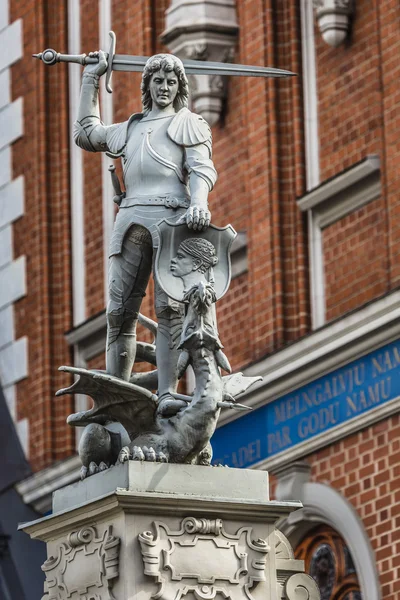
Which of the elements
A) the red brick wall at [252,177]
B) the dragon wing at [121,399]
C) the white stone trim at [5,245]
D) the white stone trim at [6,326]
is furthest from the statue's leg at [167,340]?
the white stone trim at [5,245]

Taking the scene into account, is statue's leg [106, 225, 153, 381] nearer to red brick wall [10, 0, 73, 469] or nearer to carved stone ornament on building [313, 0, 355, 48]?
carved stone ornament on building [313, 0, 355, 48]

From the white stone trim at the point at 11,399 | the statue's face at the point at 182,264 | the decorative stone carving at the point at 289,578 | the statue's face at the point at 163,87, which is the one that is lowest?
the decorative stone carving at the point at 289,578

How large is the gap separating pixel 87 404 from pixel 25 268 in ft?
6.16

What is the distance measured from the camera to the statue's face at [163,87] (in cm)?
1465

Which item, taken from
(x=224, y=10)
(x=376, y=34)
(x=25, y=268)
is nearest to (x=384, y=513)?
(x=376, y=34)

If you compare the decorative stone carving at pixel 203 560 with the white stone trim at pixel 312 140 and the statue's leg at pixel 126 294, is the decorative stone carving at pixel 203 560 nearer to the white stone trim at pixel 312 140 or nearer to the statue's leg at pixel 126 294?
the statue's leg at pixel 126 294

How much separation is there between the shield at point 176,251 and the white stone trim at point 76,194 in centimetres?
1054

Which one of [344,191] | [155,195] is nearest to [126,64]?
[155,195]

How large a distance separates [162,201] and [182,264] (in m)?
0.40

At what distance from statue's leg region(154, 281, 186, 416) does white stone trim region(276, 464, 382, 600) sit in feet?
17.9

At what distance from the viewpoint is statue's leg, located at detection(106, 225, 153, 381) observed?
47.2 feet

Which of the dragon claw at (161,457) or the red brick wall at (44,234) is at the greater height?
the red brick wall at (44,234)

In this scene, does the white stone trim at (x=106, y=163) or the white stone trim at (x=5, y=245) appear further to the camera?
the white stone trim at (x=5, y=245)

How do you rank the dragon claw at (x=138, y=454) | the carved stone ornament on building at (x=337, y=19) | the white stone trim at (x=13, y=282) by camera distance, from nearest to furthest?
1. the dragon claw at (x=138, y=454)
2. the carved stone ornament on building at (x=337, y=19)
3. the white stone trim at (x=13, y=282)
